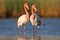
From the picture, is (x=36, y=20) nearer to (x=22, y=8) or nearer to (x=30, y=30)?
(x=30, y=30)

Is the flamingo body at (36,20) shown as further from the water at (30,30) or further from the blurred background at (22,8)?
the blurred background at (22,8)

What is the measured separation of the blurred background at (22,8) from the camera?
874 inches

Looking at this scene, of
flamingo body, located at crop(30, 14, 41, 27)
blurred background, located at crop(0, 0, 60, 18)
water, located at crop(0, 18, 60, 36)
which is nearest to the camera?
flamingo body, located at crop(30, 14, 41, 27)

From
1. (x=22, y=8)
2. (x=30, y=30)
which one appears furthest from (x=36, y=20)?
(x=22, y=8)

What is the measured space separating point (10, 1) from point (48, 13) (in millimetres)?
3390

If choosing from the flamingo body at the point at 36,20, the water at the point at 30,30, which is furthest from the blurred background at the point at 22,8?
the flamingo body at the point at 36,20

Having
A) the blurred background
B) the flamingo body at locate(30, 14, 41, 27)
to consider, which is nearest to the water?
the flamingo body at locate(30, 14, 41, 27)

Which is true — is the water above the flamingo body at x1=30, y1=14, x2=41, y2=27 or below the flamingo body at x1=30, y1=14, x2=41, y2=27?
below

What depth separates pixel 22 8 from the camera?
2333cm

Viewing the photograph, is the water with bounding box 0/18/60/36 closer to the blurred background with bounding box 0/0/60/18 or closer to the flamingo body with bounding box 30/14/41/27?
the flamingo body with bounding box 30/14/41/27

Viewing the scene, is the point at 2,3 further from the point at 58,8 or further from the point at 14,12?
the point at 58,8

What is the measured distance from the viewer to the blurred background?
874 inches

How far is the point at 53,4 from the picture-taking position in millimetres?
22312

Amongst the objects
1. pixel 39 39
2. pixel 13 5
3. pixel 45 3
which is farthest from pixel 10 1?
pixel 39 39
